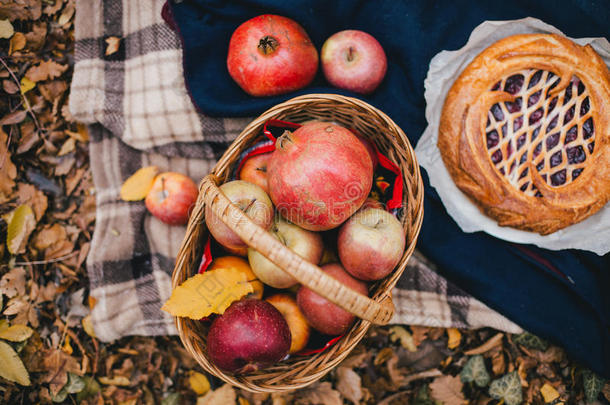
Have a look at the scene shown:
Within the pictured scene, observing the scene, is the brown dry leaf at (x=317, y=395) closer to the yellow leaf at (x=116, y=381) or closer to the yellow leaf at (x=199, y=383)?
the yellow leaf at (x=199, y=383)

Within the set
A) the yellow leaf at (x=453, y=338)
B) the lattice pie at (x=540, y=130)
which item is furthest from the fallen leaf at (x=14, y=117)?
the yellow leaf at (x=453, y=338)

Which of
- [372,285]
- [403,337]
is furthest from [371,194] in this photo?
[403,337]

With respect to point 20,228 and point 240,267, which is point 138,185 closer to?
point 20,228

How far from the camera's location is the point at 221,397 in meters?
1.46

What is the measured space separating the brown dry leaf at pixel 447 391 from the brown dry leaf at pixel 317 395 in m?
0.37

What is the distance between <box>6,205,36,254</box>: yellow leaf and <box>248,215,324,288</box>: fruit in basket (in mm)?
1033

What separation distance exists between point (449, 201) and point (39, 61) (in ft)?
5.77

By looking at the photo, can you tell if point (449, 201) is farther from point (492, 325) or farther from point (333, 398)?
point (333, 398)

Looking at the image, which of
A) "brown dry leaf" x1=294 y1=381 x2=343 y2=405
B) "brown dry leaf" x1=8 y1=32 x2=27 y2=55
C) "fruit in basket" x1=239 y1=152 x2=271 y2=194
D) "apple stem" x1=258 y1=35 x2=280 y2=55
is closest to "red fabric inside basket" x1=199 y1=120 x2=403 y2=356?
"fruit in basket" x1=239 y1=152 x2=271 y2=194

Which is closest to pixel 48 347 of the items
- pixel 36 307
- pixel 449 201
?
pixel 36 307

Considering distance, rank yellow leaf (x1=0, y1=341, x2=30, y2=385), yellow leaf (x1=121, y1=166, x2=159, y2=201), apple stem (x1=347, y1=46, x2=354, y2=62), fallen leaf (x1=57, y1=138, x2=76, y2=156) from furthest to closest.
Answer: fallen leaf (x1=57, y1=138, x2=76, y2=156) → yellow leaf (x1=121, y1=166, x2=159, y2=201) → yellow leaf (x1=0, y1=341, x2=30, y2=385) → apple stem (x1=347, y1=46, x2=354, y2=62)

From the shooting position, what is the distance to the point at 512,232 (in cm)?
132

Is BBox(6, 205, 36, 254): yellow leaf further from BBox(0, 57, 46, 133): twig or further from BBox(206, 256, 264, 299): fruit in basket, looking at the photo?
BBox(206, 256, 264, 299): fruit in basket

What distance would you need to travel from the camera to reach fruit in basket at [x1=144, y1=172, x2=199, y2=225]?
138 centimetres
